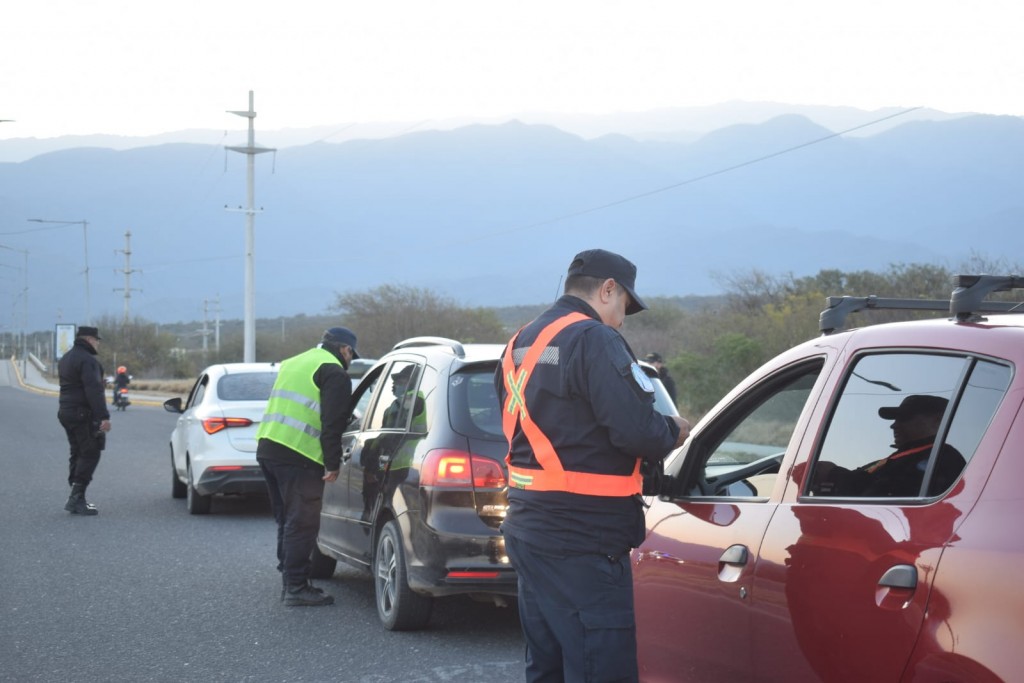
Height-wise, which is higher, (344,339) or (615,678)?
(344,339)

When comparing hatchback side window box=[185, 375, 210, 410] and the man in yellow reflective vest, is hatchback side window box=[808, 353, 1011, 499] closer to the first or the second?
the man in yellow reflective vest

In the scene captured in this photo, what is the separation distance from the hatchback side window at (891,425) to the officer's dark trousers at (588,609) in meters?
0.66

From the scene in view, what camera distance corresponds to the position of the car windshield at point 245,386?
13797 mm

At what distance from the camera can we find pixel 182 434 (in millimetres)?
14297

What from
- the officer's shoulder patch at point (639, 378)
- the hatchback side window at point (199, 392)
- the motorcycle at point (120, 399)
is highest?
the officer's shoulder patch at point (639, 378)

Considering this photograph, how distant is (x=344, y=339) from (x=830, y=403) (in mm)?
5277

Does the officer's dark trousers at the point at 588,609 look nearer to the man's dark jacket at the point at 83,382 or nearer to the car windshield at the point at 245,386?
the car windshield at the point at 245,386

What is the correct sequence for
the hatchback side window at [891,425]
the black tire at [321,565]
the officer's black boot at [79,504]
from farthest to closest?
1. the officer's black boot at [79,504]
2. the black tire at [321,565]
3. the hatchback side window at [891,425]

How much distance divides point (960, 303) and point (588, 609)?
138 centimetres

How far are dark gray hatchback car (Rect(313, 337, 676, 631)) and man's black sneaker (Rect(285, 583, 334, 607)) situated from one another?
0.34 m

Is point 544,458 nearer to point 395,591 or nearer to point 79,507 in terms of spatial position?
point 395,591

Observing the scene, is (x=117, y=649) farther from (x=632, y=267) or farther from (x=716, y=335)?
(x=716, y=335)

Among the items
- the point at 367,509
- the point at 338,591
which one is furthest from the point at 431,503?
the point at 338,591

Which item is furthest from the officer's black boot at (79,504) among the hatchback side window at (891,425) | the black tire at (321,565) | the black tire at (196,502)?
the hatchback side window at (891,425)
